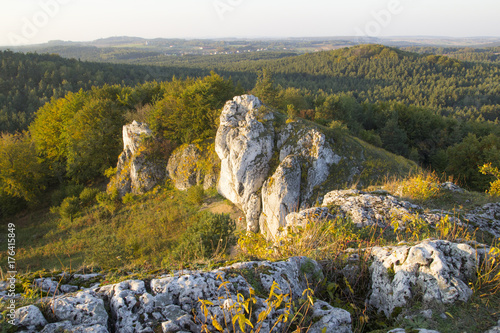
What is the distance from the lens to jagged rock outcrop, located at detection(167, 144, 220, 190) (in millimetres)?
18984

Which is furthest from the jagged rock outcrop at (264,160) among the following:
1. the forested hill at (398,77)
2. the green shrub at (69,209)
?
the forested hill at (398,77)

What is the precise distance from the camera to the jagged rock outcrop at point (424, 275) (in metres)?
2.58

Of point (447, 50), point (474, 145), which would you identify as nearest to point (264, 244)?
point (474, 145)

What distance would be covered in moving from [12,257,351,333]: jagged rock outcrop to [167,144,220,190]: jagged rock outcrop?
632 inches

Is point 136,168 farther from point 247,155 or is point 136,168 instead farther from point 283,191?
point 283,191

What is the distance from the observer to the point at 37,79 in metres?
55.2

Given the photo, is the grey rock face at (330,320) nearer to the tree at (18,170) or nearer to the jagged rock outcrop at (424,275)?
the jagged rock outcrop at (424,275)

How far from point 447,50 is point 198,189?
208349mm

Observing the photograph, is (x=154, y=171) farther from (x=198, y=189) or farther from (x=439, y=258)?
(x=439, y=258)

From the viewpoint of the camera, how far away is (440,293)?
2.56 m

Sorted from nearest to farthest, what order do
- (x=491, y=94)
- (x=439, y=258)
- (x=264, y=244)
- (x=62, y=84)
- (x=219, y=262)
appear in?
(x=439, y=258), (x=219, y=262), (x=264, y=244), (x=62, y=84), (x=491, y=94)

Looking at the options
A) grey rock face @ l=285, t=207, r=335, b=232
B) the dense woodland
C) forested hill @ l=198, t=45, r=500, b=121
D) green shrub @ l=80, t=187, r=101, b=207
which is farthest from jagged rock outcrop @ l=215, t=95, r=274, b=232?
forested hill @ l=198, t=45, r=500, b=121

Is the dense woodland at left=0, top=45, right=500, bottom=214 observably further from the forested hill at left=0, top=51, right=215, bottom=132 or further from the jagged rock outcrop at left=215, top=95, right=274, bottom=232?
the jagged rock outcrop at left=215, top=95, right=274, bottom=232

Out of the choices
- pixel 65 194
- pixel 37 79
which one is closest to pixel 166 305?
pixel 65 194
